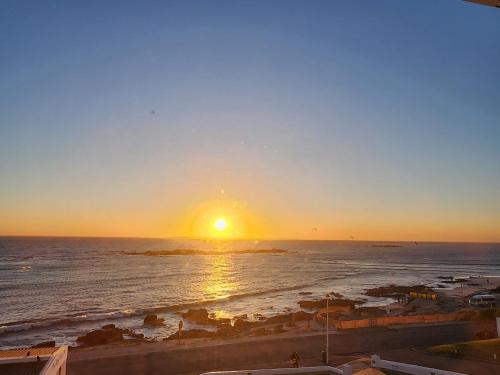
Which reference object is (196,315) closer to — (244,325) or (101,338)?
(244,325)

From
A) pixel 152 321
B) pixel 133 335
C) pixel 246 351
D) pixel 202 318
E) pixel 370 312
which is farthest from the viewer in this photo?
pixel 202 318

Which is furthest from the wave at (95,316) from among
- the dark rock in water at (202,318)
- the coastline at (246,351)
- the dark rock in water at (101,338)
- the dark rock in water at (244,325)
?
the coastline at (246,351)

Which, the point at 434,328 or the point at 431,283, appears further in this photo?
the point at 431,283

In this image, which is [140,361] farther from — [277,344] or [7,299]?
[7,299]

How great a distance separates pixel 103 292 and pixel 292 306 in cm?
3237

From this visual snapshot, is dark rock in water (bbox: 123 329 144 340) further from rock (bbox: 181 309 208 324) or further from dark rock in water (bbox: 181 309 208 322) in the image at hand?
dark rock in water (bbox: 181 309 208 322)

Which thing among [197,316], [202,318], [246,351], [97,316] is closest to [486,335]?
[246,351]

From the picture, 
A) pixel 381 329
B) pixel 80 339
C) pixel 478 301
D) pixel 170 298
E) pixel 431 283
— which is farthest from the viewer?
pixel 431 283

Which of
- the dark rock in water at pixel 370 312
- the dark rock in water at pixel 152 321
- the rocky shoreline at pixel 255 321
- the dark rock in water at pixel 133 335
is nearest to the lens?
the rocky shoreline at pixel 255 321

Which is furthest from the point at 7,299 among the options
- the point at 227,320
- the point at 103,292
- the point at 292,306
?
the point at 292,306

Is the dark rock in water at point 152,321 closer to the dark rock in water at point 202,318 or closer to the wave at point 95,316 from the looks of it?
the dark rock in water at point 202,318

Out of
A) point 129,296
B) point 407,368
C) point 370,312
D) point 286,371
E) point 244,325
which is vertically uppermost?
point 407,368

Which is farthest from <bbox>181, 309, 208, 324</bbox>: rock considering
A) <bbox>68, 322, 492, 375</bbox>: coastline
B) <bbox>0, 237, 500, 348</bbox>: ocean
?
<bbox>68, 322, 492, 375</bbox>: coastline

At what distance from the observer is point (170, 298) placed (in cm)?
6606
